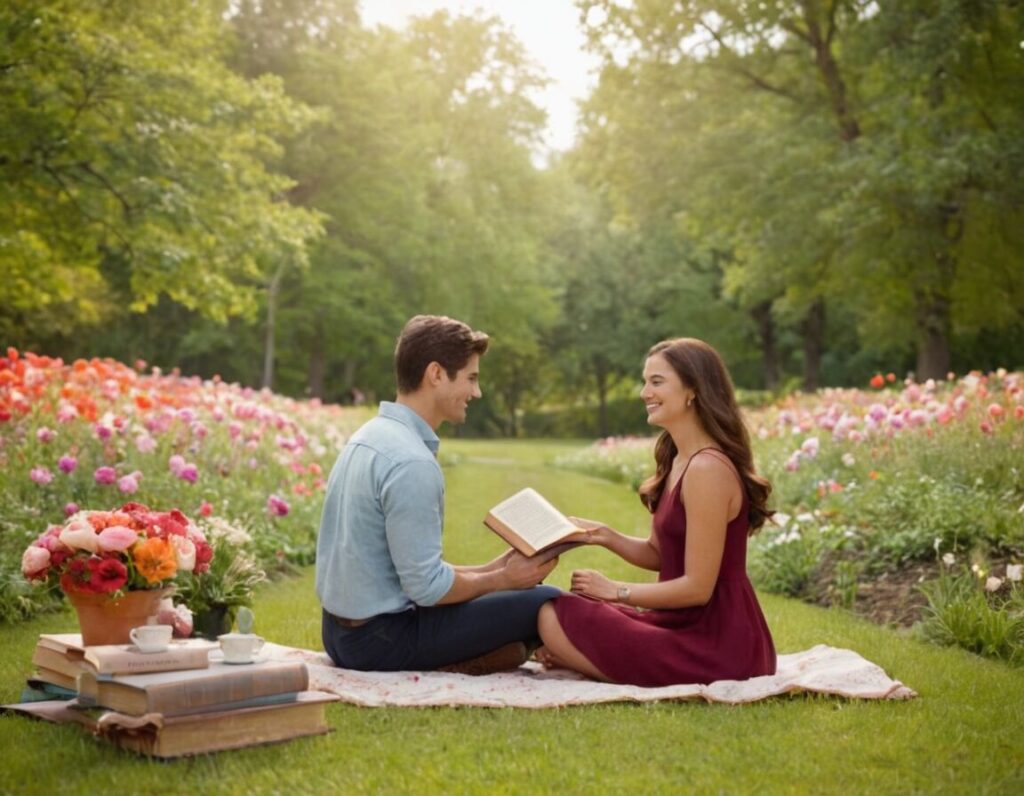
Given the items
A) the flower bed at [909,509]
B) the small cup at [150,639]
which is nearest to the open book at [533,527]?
the small cup at [150,639]

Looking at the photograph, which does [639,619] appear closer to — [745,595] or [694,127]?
[745,595]

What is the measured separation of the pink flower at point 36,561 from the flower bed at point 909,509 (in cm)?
457

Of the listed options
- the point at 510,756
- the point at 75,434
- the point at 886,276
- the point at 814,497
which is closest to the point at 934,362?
the point at 886,276

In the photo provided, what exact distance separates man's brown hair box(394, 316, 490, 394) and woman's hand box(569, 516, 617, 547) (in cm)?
90

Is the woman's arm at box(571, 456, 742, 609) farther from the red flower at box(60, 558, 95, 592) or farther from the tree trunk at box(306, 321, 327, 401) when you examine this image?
the tree trunk at box(306, 321, 327, 401)

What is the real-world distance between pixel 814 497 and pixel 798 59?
14.5m

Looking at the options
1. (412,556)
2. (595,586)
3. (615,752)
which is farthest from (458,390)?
(615,752)

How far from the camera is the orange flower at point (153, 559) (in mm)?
4480

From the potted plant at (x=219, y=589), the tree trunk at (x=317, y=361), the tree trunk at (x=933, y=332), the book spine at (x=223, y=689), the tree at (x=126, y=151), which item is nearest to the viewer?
the book spine at (x=223, y=689)

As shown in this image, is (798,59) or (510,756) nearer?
(510,756)

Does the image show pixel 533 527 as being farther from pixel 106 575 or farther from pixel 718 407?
pixel 106 575

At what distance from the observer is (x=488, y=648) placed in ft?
17.5

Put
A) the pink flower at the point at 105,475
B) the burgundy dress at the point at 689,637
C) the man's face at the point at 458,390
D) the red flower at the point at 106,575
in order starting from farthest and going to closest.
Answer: the pink flower at the point at 105,475, the burgundy dress at the point at 689,637, the man's face at the point at 458,390, the red flower at the point at 106,575

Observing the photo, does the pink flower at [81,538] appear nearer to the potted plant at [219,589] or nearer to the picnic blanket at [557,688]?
the picnic blanket at [557,688]
